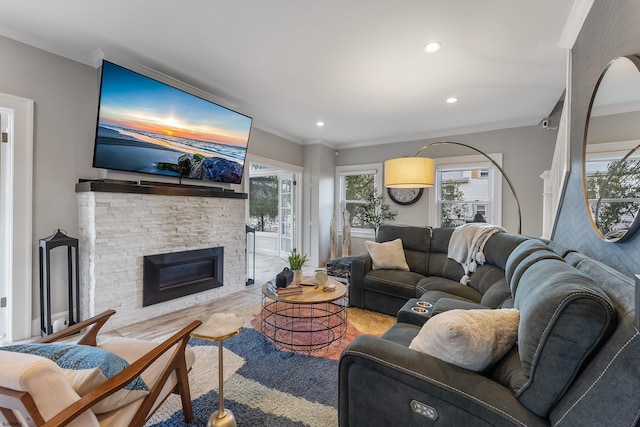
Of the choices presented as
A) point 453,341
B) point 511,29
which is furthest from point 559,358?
point 511,29

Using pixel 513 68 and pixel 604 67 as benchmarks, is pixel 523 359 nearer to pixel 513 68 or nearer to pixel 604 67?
pixel 604 67

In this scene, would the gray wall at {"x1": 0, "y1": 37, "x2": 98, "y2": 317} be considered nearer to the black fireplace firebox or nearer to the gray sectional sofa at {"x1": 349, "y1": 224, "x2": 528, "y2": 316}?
the black fireplace firebox

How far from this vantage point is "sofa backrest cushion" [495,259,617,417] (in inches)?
32.5

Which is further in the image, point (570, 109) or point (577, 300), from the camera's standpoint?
point (570, 109)

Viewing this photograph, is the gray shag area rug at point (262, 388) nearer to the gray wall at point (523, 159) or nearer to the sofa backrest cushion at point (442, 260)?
the sofa backrest cushion at point (442, 260)

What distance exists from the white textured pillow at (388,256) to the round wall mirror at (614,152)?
1.90 m

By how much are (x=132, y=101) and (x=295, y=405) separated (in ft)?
9.71

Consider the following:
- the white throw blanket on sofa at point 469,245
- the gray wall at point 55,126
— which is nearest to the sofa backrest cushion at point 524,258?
the white throw blanket on sofa at point 469,245

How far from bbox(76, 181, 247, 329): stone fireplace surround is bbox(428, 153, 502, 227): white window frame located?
3670mm

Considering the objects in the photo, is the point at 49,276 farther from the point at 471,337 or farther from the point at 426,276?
the point at 426,276

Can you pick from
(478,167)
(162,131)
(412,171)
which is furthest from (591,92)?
(162,131)

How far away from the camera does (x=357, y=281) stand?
3197 mm

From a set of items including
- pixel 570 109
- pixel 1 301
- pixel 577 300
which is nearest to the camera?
pixel 577 300

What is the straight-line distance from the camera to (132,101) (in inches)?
104
